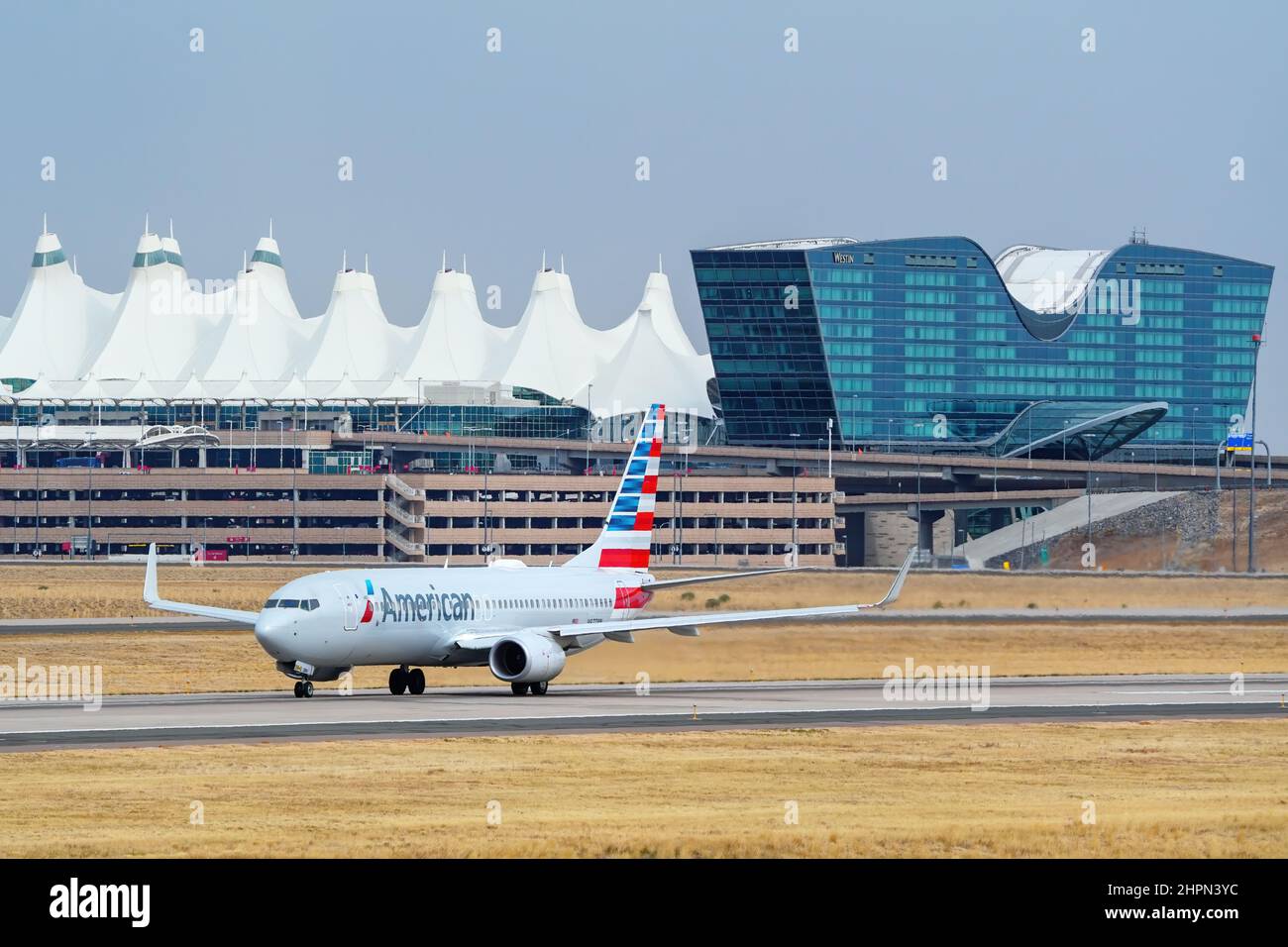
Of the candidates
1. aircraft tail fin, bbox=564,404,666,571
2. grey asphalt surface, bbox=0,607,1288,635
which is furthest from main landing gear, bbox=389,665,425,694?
grey asphalt surface, bbox=0,607,1288,635

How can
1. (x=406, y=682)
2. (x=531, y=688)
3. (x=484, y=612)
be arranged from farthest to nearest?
(x=484, y=612) < (x=531, y=688) < (x=406, y=682)

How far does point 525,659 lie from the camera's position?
48250 millimetres

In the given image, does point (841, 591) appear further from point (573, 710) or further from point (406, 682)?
point (573, 710)

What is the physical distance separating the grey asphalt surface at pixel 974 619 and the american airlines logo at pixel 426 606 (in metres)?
16.1

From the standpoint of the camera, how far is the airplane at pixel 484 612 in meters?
45.2

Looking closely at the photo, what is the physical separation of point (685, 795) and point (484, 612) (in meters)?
22.4

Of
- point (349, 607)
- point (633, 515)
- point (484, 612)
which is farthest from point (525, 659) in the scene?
point (633, 515)

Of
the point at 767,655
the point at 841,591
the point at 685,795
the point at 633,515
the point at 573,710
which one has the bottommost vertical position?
the point at 767,655

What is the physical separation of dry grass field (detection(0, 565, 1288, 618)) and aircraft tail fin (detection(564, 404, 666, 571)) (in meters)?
17.1

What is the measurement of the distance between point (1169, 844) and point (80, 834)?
13044 millimetres

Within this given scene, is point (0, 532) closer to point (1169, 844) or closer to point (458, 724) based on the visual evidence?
point (458, 724)

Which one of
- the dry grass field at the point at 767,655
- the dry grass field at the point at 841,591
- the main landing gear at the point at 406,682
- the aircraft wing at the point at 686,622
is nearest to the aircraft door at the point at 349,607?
the main landing gear at the point at 406,682

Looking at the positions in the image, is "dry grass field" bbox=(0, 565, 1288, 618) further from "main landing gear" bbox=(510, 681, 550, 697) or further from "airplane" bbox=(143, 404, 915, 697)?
"main landing gear" bbox=(510, 681, 550, 697)

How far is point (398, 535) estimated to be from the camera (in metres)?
157
